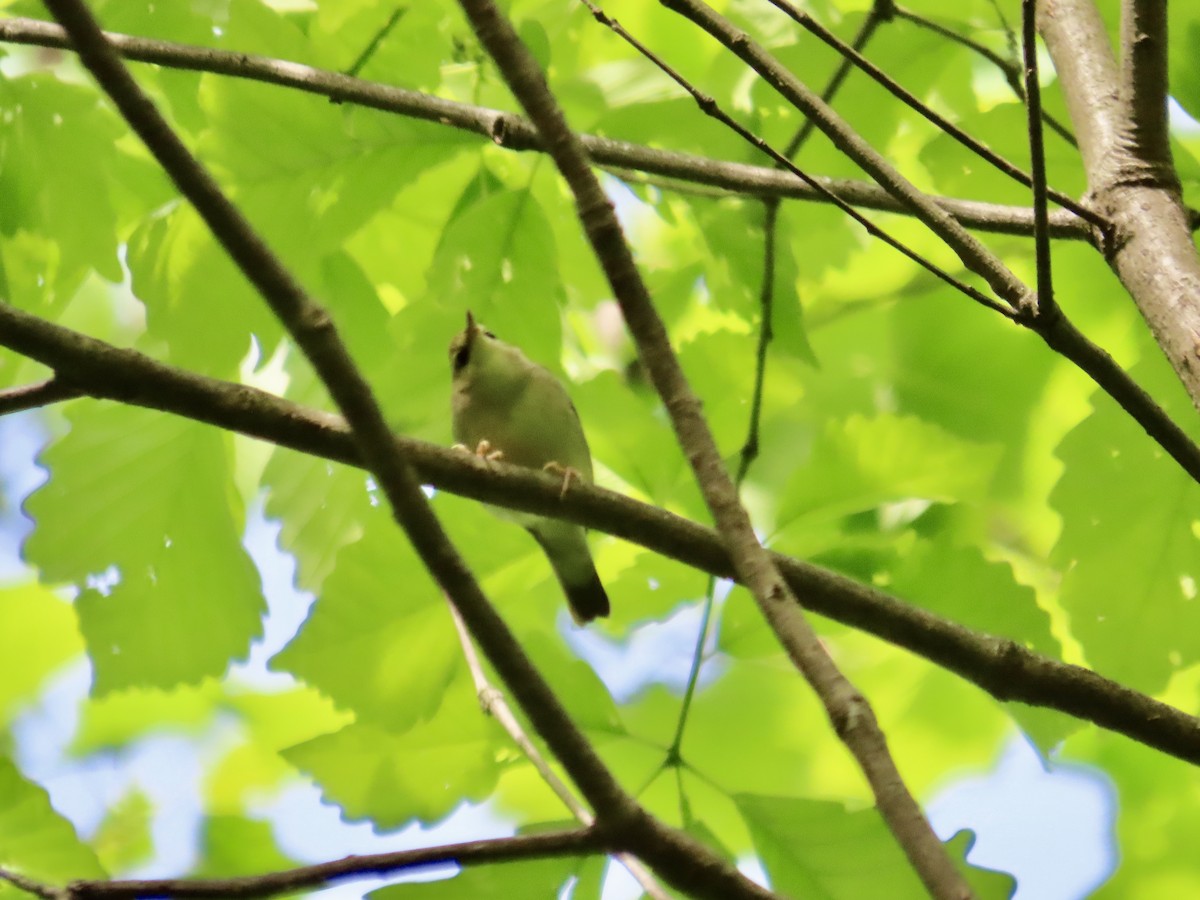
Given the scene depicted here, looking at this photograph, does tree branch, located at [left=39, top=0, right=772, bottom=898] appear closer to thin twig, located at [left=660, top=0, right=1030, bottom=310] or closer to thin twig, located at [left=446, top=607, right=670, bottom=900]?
thin twig, located at [left=446, top=607, right=670, bottom=900]

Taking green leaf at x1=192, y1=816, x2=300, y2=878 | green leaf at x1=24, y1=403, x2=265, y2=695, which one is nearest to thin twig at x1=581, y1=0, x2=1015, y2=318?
green leaf at x1=24, y1=403, x2=265, y2=695

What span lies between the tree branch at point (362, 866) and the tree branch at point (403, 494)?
0.05 metres

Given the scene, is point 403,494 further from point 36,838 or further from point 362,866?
point 36,838

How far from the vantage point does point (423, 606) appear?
2.45 meters

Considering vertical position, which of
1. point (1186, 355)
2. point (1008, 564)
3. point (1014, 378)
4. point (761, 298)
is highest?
point (1014, 378)

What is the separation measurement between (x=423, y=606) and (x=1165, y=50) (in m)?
1.66

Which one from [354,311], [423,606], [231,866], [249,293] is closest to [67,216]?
[249,293]

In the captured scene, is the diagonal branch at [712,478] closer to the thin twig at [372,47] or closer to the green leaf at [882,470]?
the green leaf at [882,470]

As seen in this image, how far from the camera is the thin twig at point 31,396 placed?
5.55 feet

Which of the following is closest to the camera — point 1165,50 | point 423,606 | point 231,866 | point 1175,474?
point 1165,50

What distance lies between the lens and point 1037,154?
149 cm

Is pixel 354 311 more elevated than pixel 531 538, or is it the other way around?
pixel 354 311

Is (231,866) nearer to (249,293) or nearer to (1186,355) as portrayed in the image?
(249,293)

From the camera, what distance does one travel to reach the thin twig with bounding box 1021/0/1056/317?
4.75 ft
